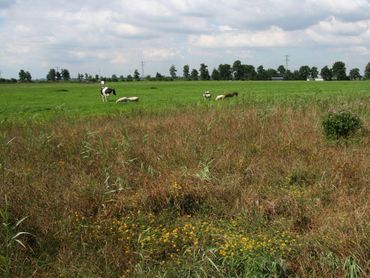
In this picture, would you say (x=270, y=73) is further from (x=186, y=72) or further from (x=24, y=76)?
(x=24, y=76)

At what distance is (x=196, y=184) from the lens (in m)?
6.25

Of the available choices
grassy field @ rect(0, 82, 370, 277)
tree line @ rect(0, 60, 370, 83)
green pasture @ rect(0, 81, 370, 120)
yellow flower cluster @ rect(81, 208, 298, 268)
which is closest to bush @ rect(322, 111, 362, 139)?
grassy field @ rect(0, 82, 370, 277)

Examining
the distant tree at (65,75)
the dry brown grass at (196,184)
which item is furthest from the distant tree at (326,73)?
the dry brown grass at (196,184)

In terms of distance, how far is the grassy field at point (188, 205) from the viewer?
4.25 meters

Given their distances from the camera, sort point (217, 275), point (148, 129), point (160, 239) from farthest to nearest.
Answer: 1. point (148, 129)
2. point (160, 239)
3. point (217, 275)

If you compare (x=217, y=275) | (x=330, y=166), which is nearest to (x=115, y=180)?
(x=217, y=275)

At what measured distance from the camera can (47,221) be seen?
5113mm

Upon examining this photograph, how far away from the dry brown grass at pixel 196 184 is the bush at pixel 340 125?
29cm

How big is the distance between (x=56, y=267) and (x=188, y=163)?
12.3 feet

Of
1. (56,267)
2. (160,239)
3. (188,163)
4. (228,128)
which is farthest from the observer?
(228,128)

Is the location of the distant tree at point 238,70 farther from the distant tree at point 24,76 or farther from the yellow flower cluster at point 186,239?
the yellow flower cluster at point 186,239

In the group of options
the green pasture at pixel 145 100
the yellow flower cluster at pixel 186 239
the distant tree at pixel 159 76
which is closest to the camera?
the yellow flower cluster at pixel 186 239

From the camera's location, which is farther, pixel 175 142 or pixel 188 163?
pixel 175 142

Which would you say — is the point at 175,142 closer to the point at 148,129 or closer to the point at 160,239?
the point at 148,129
